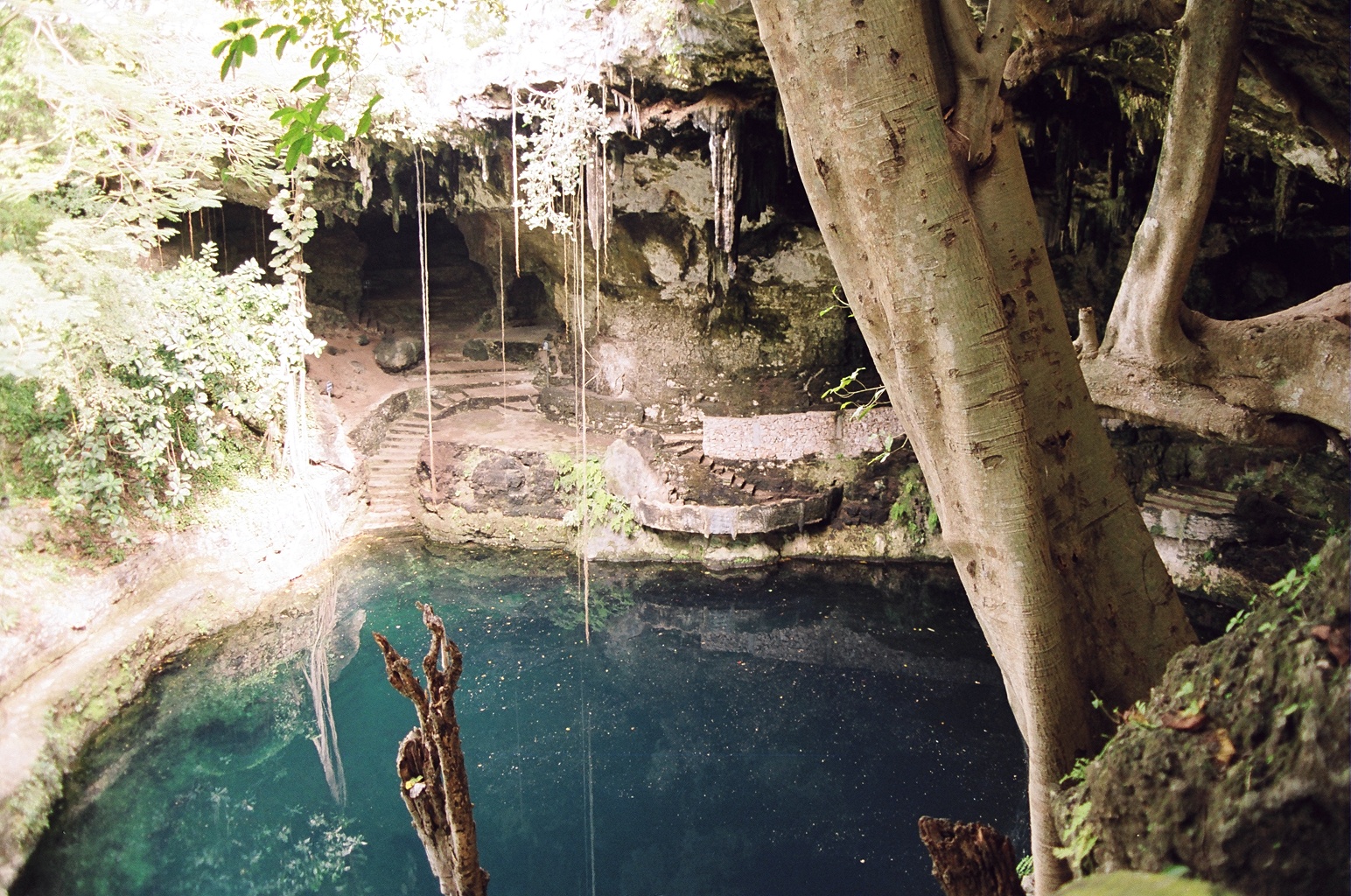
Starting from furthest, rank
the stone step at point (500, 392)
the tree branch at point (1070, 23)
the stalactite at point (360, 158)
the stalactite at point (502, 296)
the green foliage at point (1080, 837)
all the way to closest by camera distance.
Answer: the stalactite at point (502, 296) < the stone step at point (500, 392) < the stalactite at point (360, 158) < the tree branch at point (1070, 23) < the green foliage at point (1080, 837)

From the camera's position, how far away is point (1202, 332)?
3133mm

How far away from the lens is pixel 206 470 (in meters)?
8.33

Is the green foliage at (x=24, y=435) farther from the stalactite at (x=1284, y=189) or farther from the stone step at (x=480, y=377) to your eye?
the stalactite at (x=1284, y=189)

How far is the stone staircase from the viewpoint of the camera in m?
10.3

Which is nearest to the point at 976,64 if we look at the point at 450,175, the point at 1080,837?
the point at 1080,837

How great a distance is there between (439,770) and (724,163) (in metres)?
6.79

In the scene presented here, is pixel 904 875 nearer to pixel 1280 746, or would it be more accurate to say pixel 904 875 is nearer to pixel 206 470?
pixel 1280 746

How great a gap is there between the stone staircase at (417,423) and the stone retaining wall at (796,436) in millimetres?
3225

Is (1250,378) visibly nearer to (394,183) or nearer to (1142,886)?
(1142,886)

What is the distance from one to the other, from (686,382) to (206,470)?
5625mm

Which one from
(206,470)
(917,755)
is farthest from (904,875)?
(206,470)

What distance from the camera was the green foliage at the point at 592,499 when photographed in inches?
378

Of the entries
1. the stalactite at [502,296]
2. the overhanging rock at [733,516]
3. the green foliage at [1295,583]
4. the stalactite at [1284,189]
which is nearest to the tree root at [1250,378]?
the green foliage at [1295,583]

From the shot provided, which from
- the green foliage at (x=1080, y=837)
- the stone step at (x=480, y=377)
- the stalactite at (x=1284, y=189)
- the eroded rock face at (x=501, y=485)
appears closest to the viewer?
the green foliage at (x=1080, y=837)
